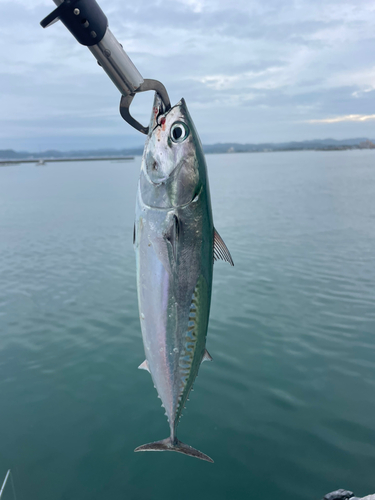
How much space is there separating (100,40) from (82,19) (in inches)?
5.3

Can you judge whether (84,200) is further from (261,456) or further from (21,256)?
(261,456)

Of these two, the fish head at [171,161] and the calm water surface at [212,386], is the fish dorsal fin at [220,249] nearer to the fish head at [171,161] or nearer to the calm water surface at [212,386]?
the fish head at [171,161]

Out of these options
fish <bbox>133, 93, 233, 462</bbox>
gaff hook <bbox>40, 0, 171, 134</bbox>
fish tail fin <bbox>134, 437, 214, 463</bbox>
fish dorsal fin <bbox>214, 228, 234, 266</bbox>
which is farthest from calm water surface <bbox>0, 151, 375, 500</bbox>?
gaff hook <bbox>40, 0, 171, 134</bbox>

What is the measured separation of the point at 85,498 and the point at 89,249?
572 inches

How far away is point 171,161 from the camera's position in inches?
102

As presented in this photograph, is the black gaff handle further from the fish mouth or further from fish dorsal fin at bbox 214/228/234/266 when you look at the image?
fish dorsal fin at bbox 214/228/234/266

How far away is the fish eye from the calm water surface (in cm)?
496

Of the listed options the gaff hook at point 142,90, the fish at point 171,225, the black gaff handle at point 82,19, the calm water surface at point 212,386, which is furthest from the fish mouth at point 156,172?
the calm water surface at point 212,386

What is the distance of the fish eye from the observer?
2.54 meters

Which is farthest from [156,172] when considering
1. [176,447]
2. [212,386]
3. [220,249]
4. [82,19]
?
[212,386]

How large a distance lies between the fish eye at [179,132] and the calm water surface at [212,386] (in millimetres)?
4958

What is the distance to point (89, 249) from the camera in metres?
18.9

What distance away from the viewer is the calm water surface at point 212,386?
5531mm

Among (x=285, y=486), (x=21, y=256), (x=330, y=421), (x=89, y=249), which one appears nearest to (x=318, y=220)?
(x=89, y=249)
